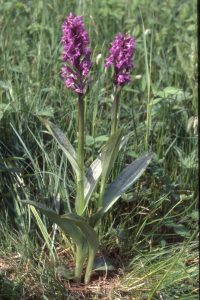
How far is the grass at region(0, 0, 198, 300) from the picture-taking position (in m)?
2.15

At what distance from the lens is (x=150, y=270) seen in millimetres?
2184

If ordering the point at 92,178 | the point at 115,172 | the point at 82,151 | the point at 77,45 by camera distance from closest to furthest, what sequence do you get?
the point at 77,45
the point at 82,151
the point at 92,178
the point at 115,172

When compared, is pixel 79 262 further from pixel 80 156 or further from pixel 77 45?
pixel 77 45

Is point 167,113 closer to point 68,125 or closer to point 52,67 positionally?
point 68,125

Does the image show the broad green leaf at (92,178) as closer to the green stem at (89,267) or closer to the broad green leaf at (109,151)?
the broad green leaf at (109,151)

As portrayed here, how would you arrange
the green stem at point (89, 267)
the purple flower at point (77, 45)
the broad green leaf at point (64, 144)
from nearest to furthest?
1. the purple flower at point (77, 45)
2. the broad green leaf at point (64, 144)
3. the green stem at point (89, 267)

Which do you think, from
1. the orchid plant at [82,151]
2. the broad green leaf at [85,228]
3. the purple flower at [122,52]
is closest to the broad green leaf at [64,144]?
the orchid plant at [82,151]

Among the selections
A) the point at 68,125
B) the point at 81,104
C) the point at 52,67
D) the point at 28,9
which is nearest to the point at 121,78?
the point at 81,104

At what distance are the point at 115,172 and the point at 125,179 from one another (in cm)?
37

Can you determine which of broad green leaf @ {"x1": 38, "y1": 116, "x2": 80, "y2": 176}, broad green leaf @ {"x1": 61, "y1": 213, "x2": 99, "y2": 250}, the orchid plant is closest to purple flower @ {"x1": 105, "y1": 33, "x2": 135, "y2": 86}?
the orchid plant

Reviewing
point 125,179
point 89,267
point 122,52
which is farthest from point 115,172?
point 122,52

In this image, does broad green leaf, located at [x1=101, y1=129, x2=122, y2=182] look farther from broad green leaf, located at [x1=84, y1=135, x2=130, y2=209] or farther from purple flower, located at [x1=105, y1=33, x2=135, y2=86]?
purple flower, located at [x1=105, y1=33, x2=135, y2=86]

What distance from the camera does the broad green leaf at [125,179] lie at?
2133 mm

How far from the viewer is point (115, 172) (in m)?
2.54
